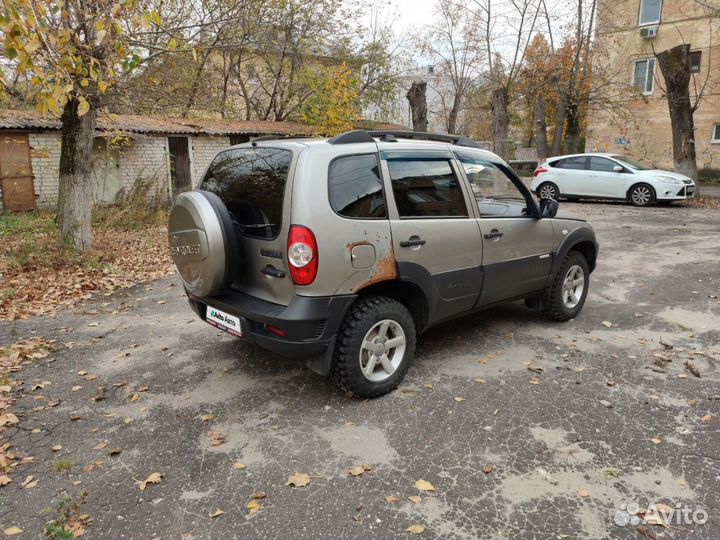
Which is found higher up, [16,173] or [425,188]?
[16,173]

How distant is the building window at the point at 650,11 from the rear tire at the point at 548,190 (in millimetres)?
14515

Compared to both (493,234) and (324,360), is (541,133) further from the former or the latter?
(324,360)

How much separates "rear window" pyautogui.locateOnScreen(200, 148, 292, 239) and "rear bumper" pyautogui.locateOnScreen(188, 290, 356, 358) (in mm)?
495

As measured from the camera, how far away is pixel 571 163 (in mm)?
16031

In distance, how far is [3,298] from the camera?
5.97 metres

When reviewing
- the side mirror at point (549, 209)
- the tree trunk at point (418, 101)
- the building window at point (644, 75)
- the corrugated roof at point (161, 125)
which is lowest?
the side mirror at point (549, 209)

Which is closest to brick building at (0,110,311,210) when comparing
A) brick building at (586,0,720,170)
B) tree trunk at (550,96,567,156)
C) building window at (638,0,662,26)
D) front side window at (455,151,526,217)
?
front side window at (455,151,526,217)

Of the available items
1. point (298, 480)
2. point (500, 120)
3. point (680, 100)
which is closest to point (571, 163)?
point (500, 120)

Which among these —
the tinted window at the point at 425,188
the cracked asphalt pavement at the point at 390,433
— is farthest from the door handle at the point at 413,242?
the cracked asphalt pavement at the point at 390,433

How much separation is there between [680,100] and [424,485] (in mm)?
17580

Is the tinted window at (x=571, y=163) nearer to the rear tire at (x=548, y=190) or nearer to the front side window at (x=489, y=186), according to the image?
the rear tire at (x=548, y=190)

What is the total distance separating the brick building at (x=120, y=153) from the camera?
Result: 509 inches

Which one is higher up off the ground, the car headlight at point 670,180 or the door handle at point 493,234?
the car headlight at point 670,180

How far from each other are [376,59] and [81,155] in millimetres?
15549
